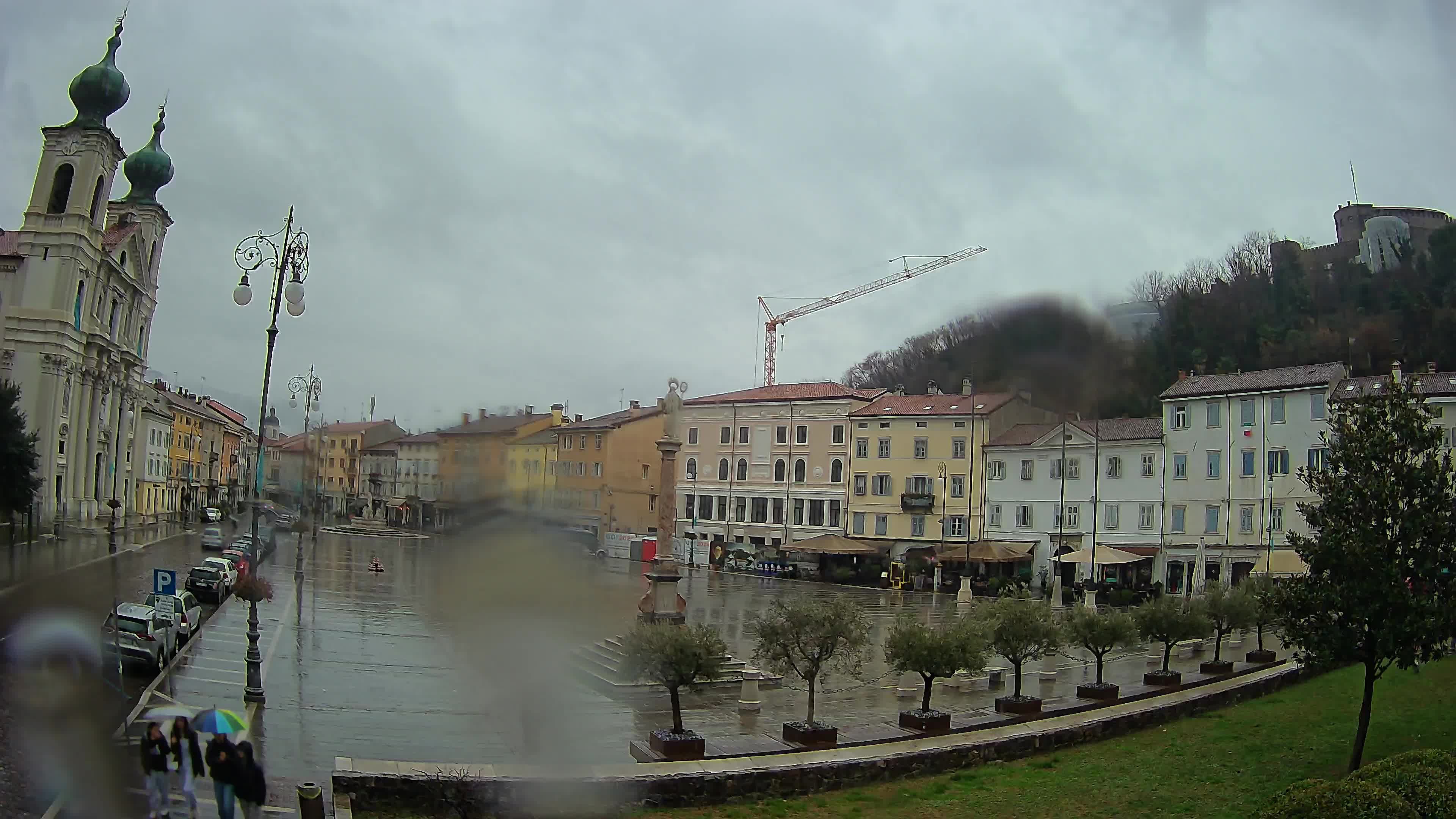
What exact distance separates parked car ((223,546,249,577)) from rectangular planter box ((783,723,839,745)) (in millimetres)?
18950

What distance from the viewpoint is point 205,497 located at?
6009cm

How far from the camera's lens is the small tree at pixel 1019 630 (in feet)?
64.2

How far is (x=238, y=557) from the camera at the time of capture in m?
37.2

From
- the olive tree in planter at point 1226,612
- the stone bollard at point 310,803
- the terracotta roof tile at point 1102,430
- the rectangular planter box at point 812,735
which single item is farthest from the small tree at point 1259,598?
the terracotta roof tile at point 1102,430

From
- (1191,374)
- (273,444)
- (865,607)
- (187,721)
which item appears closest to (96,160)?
(273,444)

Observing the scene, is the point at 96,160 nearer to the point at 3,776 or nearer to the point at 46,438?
the point at 46,438

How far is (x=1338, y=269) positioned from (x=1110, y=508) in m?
45.9

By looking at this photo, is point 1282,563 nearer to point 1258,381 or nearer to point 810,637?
point 1258,381

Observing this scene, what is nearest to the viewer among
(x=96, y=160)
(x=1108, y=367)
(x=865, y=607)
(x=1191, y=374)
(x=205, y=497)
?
(x=1108, y=367)

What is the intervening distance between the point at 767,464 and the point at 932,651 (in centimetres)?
4930

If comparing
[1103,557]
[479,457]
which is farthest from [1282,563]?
[479,457]

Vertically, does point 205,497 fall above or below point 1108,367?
below

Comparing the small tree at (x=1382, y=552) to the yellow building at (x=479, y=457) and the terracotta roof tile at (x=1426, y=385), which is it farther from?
the terracotta roof tile at (x=1426, y=385)

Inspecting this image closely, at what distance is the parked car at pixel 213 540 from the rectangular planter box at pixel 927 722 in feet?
119
